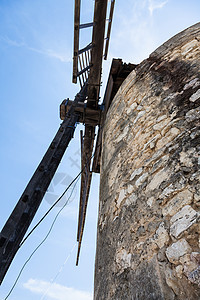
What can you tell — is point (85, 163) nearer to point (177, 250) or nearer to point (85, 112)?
point (85, 112)

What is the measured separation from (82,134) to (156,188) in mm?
3032

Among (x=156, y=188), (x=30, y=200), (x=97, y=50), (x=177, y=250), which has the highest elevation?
(x=97, y=50)

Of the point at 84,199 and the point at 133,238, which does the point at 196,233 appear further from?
the point at 84,199

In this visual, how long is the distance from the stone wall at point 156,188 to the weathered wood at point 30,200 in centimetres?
96

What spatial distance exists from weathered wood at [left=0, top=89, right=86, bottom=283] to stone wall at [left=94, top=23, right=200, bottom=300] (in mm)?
963

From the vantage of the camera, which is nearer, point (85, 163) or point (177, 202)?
point (177, 202)

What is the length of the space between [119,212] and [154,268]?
63 centimetres

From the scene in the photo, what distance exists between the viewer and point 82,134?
4.30 m

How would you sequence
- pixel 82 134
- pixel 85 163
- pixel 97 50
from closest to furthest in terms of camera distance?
pixel 97 50
pixel 82 134
pixel 85 163

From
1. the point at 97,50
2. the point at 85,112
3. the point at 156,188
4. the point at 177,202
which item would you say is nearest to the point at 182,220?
the point at 177,202

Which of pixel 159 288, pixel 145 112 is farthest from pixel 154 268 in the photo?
pixel 145 112

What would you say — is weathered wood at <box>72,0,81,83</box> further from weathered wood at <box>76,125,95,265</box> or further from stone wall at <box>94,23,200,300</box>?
stone wall at <box>94,23,200,300</box>

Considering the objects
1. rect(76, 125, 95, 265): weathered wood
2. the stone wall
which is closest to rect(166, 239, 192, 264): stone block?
the stone wall

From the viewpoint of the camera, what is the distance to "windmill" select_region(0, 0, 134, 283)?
2.30m
